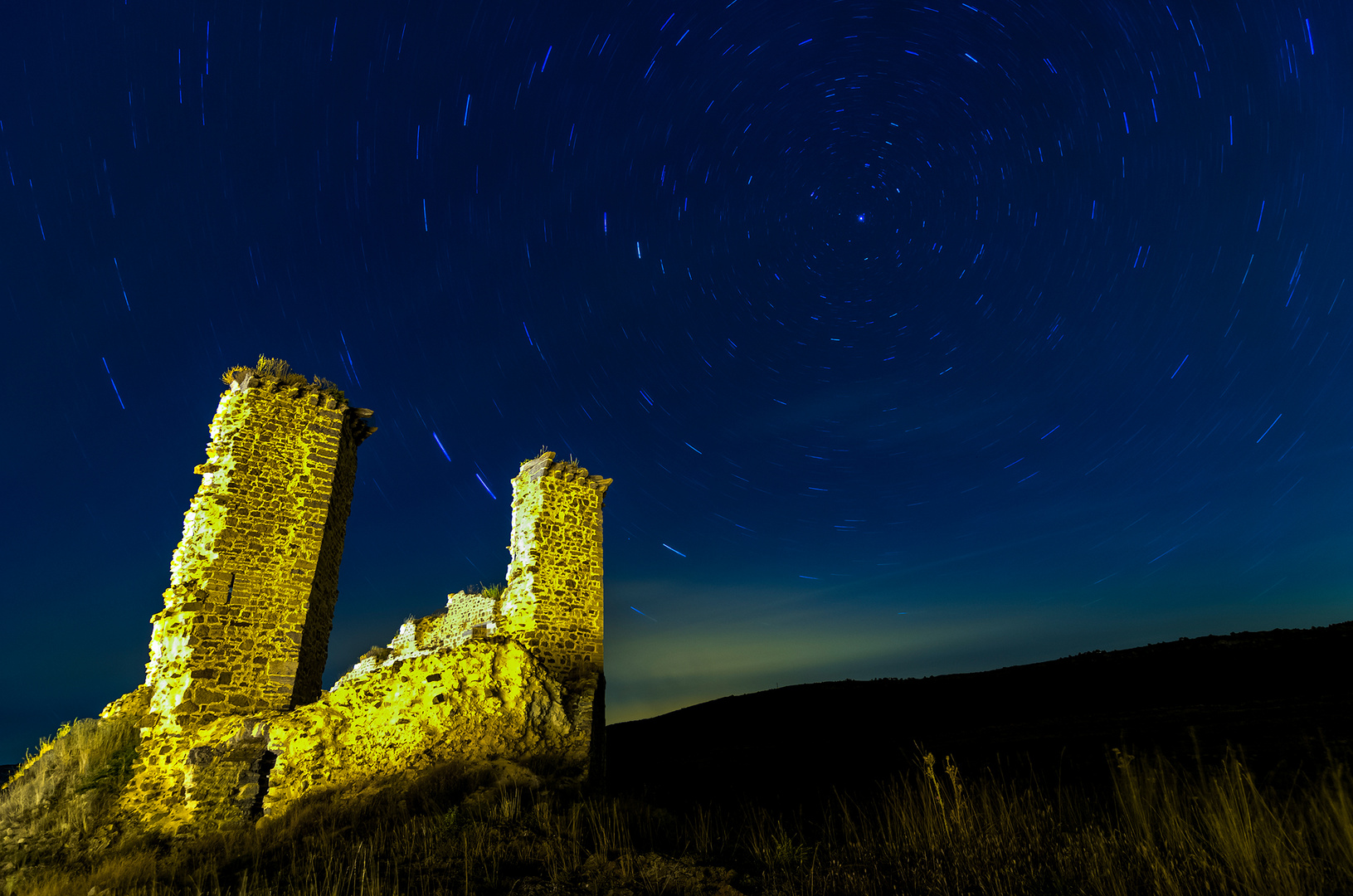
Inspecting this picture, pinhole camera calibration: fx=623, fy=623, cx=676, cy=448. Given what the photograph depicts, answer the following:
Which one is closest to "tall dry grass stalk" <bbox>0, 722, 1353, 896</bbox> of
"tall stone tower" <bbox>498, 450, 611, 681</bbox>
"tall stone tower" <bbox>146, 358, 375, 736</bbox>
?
"tall stone tower" <bbox>146, 358, 375, 736</bbox>

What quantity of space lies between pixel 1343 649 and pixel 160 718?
119 ft

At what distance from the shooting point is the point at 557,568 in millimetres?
11695

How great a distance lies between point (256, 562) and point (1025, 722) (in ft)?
83.4

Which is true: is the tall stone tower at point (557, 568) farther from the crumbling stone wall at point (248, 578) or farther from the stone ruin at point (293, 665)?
the crumbling stone wall at point (248, 578)

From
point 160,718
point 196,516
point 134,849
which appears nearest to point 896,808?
point 134,849

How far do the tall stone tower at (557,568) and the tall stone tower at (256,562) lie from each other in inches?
127

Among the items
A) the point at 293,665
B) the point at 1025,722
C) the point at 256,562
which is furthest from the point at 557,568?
the point at 1025,722

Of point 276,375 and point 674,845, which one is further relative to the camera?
point 276,375

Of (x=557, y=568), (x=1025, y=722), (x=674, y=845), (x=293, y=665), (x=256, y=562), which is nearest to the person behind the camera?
(x=674, y=845)

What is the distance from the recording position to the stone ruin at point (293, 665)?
853 cm

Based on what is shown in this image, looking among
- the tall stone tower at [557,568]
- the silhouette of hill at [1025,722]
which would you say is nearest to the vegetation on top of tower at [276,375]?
the tall stone tower at [557,568]

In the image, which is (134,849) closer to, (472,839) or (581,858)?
(472,839)

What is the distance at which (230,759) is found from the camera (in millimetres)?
8492

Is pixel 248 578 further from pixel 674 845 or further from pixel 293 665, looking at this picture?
pixel 674 845
